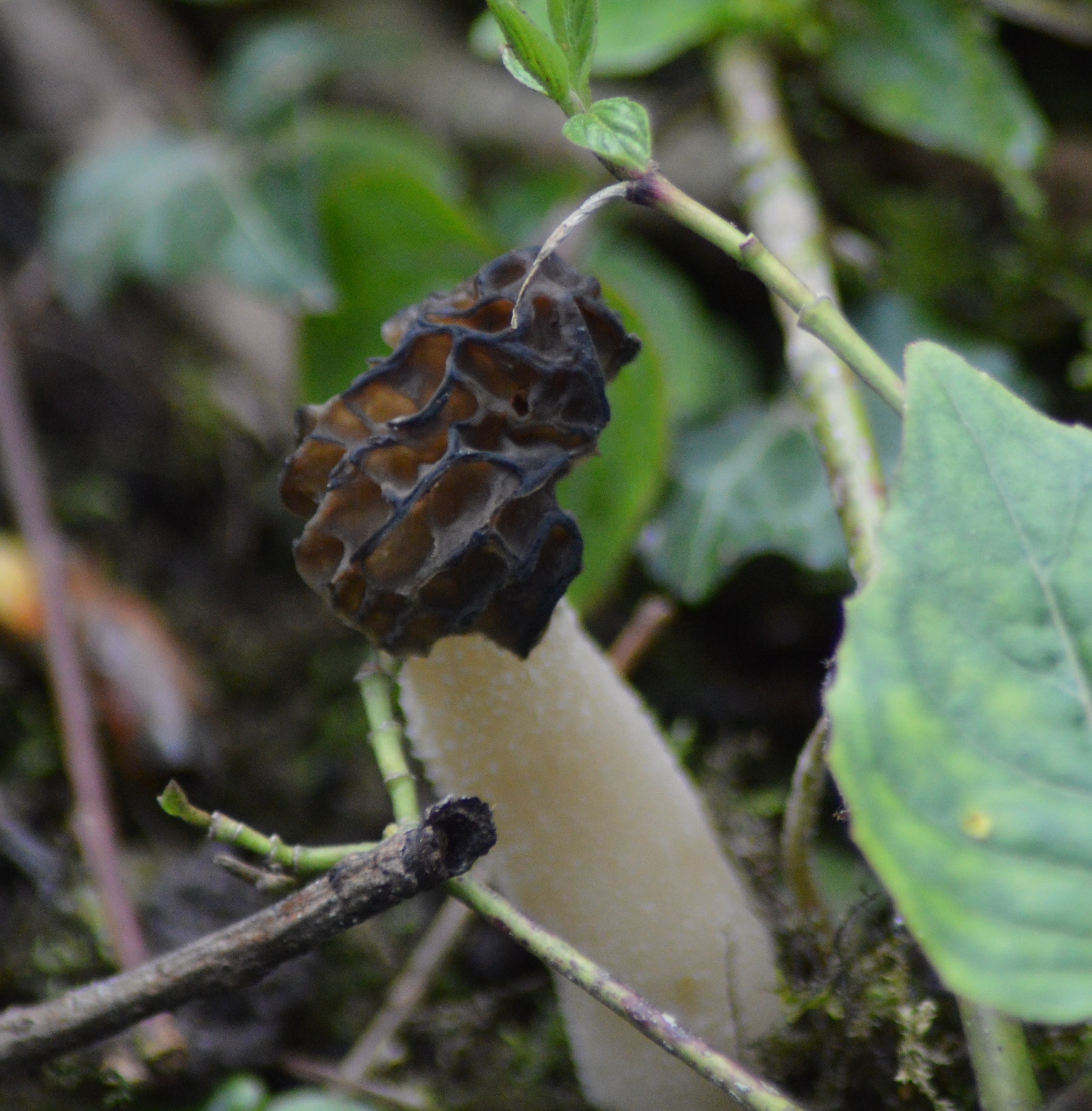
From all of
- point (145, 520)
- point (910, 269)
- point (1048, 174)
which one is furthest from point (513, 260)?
point (145, 520)

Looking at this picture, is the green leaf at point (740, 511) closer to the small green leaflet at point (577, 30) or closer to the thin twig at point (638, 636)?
the thin twig at point (638, 636)

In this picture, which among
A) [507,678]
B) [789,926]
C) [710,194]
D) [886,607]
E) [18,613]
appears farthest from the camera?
[710,194]

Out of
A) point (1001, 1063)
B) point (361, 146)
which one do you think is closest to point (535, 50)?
point (1001, 1063)

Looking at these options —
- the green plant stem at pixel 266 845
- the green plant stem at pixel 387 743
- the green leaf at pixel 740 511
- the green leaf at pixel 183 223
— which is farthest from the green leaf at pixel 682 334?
the green plant stem at pixel 266 845

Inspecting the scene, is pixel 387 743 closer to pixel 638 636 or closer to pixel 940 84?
pixel 638 636

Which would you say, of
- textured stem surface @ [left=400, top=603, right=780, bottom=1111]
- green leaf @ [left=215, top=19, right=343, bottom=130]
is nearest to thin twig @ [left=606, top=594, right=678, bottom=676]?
textured stem surface @ [left=400, top=603, right=780, bottom=1111]

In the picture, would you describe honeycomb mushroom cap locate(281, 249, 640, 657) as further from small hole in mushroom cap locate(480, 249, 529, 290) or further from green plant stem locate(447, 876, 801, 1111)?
green plant stem locate(447, 876, 801, 1111)

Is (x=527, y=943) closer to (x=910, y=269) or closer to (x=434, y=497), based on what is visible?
(x=434, y=497)
